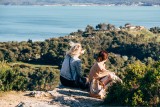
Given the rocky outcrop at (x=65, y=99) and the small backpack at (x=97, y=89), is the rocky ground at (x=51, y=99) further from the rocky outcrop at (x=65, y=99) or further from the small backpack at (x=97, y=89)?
the small backpack at (x=97, y=89)

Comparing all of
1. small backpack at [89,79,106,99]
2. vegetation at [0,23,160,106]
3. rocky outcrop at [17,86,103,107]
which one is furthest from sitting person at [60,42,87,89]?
vegetation at [0,23,160,106]

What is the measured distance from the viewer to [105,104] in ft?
25.0

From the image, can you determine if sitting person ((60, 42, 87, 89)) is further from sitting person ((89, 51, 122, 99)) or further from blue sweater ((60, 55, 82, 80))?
sitting person ((89, 51, 122, 99))

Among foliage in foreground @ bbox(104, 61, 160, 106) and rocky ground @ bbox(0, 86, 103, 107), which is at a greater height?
foliage in foreground @ bbox(104, 61, 160, 106)

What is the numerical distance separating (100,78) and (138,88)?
143 cm

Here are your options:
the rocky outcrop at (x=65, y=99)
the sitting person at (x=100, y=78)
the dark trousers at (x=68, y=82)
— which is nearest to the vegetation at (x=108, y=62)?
the sitting person at (x=100, y=78)

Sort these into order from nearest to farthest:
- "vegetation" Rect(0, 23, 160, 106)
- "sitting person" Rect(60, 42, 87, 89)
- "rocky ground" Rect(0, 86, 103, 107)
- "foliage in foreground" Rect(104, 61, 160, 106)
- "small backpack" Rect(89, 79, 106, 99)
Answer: "foliage in foreground" Rect(104, 61, 160, 106) < "vegetation" Rect(0, 23, 160, 106) < "rocky ground" Rect(0, 86, 103, 107) < "small backpack" Rect(89, 79, 106, 99) < "sitting person" Rect(60, 42, 87, 89)

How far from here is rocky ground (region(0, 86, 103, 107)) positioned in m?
7.43

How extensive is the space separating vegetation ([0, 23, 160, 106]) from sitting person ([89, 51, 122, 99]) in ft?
1.05

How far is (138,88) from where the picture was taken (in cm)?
728

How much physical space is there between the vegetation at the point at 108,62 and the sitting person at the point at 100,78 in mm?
321

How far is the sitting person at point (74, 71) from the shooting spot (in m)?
9.04

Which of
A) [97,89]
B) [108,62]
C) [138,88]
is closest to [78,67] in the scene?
[97,89]

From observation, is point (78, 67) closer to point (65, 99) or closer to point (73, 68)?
point (73, 68)
